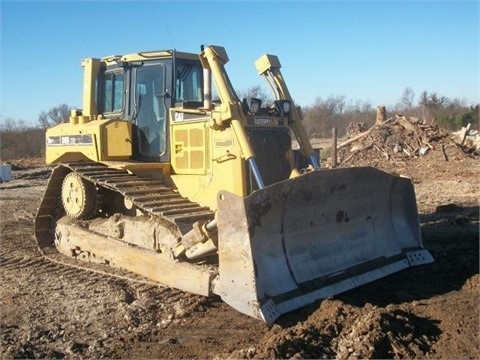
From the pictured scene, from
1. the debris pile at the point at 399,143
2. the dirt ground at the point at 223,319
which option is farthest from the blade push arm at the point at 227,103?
the debris pile at the point at 399,143

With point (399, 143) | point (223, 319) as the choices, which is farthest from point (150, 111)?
point (399, 143)

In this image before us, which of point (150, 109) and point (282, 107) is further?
point (150, 109)

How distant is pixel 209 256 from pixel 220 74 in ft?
7.28

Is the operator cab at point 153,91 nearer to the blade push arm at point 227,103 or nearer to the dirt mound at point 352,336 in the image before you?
the blade push arm at point 227,103

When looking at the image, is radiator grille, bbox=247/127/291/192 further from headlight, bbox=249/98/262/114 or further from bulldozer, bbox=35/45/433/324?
headlight, bbox=249/98/262/114

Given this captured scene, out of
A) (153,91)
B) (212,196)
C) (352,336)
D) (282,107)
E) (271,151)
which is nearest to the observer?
(352,336)

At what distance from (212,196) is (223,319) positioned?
1.82m

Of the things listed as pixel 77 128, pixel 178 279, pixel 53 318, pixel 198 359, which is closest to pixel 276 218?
pixel 178 279

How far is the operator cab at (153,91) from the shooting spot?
7.51 m

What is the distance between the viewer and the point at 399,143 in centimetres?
2275

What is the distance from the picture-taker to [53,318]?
5723mm

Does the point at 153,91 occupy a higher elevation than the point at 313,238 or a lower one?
higher

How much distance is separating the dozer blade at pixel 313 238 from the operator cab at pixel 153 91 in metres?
2.26

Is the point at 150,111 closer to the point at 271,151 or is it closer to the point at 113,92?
the point at 113,92
